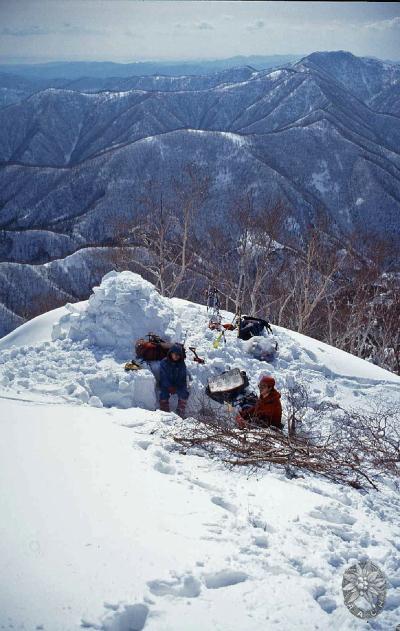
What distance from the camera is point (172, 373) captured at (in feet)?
27.0

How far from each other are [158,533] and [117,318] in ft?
20.9

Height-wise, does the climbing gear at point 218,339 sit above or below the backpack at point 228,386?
above

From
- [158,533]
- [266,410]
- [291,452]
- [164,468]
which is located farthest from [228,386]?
[158,533]

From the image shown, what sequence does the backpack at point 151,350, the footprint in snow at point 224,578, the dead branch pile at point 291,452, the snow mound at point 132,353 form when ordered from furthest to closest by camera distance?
the backpack at point 151,350, the snow mound at point 132,353, the dead branch pile at point 291,452, the footprint in snow at point 224,578

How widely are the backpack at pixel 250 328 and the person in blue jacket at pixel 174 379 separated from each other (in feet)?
7.86

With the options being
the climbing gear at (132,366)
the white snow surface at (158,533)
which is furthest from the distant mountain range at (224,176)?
the white snow surface at (158,533)

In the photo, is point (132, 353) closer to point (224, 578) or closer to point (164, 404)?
point (164, 404)

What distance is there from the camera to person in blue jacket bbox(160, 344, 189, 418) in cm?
820

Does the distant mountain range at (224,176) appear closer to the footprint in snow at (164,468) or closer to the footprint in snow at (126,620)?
the footprint in snow at (164,468)

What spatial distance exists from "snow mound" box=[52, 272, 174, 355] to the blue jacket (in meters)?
1.20

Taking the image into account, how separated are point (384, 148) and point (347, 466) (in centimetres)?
12203

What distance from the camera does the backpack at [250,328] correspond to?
10.2 meters

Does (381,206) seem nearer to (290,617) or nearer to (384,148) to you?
(384,148)

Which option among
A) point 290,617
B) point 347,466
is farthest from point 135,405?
point 290,617
